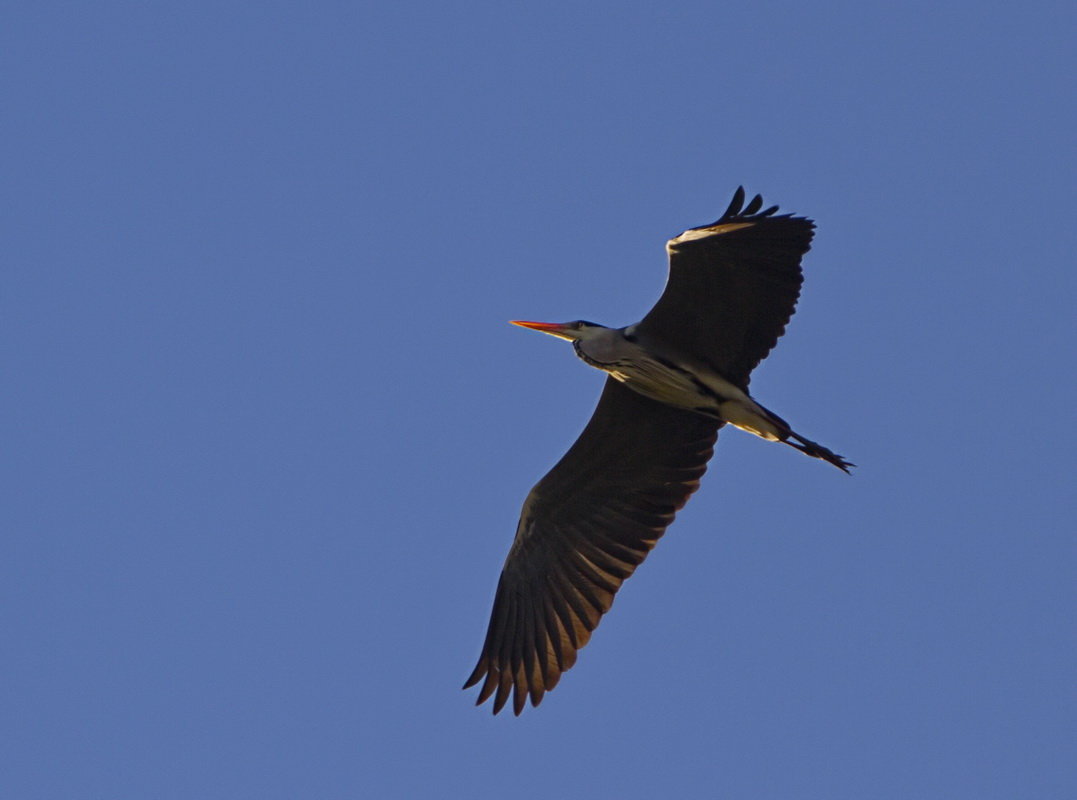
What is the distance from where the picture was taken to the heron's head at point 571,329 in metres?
12.3

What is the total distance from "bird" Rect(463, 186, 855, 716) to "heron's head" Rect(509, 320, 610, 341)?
1cm

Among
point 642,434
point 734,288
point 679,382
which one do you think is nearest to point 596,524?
point 642,434

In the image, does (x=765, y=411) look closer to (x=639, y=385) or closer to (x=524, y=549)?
(x=639, y=385)

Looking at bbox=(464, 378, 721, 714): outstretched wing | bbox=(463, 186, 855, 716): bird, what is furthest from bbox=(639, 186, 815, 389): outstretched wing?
bbox=(464, 378, 721, 714): outstretched wing

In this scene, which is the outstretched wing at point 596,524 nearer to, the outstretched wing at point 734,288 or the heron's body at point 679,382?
the heron's body at point 679,382

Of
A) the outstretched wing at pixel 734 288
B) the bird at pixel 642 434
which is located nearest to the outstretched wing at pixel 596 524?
the bird at pixel 642 434

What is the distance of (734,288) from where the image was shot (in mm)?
11625

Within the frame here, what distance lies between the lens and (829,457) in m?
11.6

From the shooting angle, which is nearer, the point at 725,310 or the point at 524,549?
the point at 725,310

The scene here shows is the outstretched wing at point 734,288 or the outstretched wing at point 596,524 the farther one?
the outstretched wing at point 596,524

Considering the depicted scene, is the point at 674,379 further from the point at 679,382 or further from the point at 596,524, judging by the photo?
the point at 596,524

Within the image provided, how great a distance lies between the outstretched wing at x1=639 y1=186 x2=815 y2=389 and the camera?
37.2ft

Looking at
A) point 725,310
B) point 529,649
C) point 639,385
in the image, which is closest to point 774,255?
point 725,310

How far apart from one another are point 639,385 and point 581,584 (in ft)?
5.01
